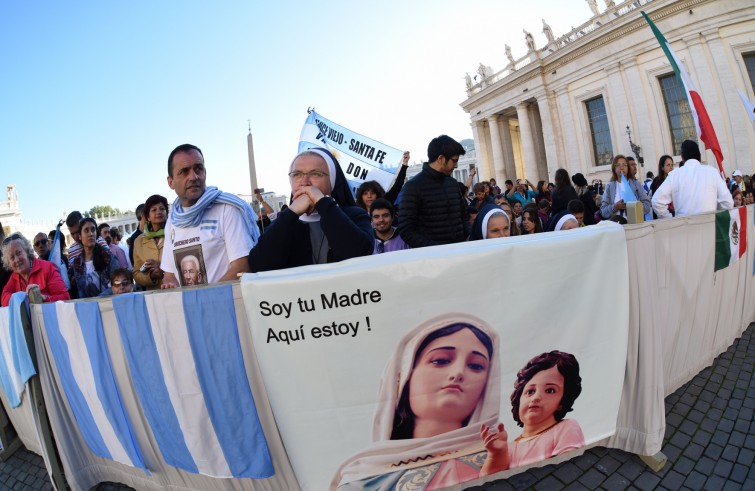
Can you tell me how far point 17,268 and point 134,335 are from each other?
2616 millimetres

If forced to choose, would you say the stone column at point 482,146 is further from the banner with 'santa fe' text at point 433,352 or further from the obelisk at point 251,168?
the banner with 'santa fe' text at point 433,352

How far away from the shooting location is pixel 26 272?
362cm


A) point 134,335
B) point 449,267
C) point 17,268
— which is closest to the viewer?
point 449,267

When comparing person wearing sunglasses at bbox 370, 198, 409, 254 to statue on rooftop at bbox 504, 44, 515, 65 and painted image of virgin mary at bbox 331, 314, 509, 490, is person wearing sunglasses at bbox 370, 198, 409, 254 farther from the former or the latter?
statue on rooftop at bbox 504, 44, 515, 65

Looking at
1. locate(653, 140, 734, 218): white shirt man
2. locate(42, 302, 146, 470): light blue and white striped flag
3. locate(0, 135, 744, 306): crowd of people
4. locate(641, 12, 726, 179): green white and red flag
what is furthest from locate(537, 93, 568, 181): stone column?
locate(42, 302, 146, 470): light blue and white striped flag

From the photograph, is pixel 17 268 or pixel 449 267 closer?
pixel 449 267

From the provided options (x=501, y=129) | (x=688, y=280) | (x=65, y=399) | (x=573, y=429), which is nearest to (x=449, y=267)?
(x=573, y=429)

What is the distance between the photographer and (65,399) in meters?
2.79

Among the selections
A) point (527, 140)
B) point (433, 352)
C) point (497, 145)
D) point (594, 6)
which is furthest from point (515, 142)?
point (433, 352)

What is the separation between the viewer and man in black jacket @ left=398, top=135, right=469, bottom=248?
357cm

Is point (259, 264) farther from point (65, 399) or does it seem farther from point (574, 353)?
point (65, 399)

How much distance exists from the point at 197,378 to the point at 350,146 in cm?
588

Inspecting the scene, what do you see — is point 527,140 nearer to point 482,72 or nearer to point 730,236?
point 482,72

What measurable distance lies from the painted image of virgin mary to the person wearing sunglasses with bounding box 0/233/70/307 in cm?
363
